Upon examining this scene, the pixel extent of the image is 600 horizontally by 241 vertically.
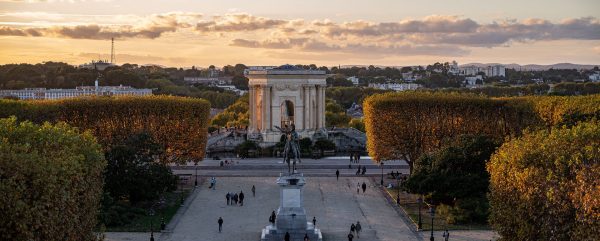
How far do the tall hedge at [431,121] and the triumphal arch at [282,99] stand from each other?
935 inches

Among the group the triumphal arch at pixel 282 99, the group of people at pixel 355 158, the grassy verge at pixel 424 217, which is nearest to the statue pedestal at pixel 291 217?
the grassy verge at pixel 424 217

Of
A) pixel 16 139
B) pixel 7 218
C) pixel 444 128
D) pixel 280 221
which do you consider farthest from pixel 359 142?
pixel 7 218

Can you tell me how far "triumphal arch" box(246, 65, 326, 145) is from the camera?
8538cm

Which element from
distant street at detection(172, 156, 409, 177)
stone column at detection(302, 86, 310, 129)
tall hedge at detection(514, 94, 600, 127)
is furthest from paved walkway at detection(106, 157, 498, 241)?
stone column at detection(302, 86, 310, 129)

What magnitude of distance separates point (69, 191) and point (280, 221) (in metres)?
15.2

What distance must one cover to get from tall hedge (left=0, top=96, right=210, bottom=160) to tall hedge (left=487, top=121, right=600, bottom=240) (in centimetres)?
3211

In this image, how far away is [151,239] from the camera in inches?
1587

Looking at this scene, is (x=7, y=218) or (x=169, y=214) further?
(x=169, y=214)

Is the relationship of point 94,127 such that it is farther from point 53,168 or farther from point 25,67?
point 25,67

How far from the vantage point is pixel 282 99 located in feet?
282

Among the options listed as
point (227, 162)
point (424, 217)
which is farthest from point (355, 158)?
Result: point (424, 217)

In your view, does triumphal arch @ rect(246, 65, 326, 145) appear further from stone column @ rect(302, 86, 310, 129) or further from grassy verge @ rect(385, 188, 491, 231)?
grassy verge @ rect(385, 188, 491, 231)

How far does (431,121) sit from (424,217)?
1615 centimetres

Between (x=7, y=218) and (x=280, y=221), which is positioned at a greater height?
(x=7, y=218)
